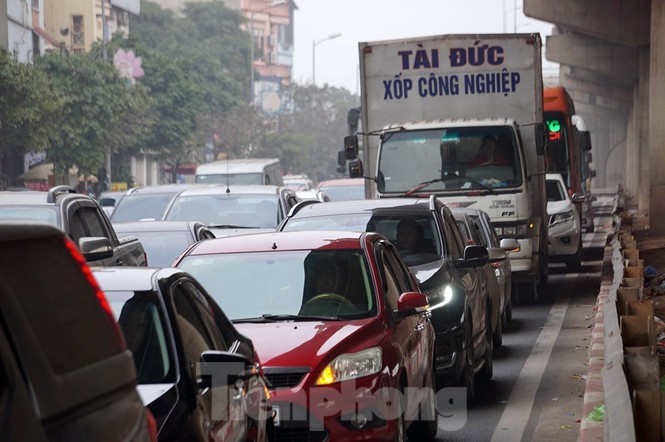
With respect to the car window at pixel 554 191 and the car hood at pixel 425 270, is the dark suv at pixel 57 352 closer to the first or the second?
the car hood at pixel 425 270

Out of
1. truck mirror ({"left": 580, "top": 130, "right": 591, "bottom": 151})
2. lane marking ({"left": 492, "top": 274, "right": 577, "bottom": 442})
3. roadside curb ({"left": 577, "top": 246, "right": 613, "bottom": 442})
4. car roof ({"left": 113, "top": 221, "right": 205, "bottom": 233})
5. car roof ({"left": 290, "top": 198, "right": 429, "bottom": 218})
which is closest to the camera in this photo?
roadside curb ({"left": 577, "top": 246, "right": 613, "bottom": 442})

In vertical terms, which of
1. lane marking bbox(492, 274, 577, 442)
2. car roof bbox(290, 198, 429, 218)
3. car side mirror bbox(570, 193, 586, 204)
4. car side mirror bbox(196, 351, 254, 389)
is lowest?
lane marking bbox(492, 274, 577, 442)

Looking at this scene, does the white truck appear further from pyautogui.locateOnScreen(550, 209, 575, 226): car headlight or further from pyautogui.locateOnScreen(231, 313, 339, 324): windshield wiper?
pyautogui.locateOnScreen(231, 313, 339, 324): windshield wiper

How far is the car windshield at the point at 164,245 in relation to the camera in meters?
16.7

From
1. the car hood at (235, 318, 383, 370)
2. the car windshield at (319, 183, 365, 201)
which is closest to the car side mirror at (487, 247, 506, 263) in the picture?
the car hood at (235, 318, 383, 370)

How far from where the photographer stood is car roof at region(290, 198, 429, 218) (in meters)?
13.5

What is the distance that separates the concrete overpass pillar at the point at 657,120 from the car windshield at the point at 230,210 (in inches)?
582

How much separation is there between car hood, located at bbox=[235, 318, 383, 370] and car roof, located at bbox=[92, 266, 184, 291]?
1.97 metres

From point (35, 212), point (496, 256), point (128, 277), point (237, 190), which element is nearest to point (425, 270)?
point (496, 256)

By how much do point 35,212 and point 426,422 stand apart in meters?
5.39

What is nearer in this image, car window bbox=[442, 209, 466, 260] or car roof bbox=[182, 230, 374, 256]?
car roof bbox=[182, 230, 374, 256]

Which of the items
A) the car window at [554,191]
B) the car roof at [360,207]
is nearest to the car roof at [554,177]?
the car window at [554,191]

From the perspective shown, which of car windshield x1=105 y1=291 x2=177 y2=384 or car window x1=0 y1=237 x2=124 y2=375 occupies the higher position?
car window x1=0 y1=237 x2=124 y2=375

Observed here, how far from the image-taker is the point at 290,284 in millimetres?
9352
